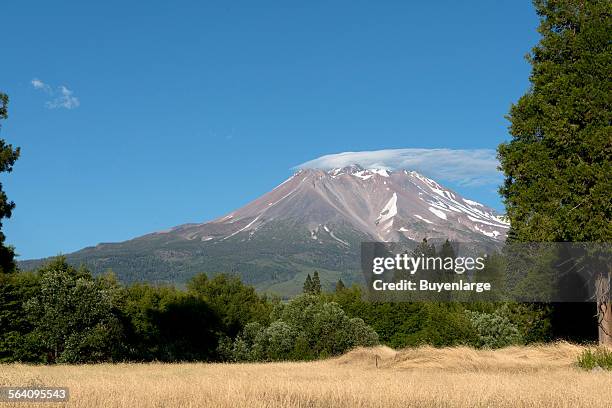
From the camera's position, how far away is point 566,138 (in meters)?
27.3

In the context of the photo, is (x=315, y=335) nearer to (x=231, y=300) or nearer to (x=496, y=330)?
(x=496, y=330)

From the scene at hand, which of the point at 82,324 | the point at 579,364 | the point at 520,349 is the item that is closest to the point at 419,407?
the point at 579,364

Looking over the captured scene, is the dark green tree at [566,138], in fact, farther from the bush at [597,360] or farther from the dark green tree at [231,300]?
the dark green tree at [231,300]

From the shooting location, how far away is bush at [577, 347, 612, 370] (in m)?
21.0

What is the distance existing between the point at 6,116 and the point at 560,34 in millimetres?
31219

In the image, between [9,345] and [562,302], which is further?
[9,345]

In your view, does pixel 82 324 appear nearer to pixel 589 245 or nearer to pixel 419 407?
pixel 589 245

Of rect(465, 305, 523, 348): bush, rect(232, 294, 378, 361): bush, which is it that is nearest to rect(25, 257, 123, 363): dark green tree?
rect(232, 294, 378, 361): bush

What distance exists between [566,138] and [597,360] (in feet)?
31.4

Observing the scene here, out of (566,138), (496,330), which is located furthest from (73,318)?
(496,330)

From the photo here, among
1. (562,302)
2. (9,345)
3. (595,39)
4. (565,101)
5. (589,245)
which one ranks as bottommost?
(9,345)

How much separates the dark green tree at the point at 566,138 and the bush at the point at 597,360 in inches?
211

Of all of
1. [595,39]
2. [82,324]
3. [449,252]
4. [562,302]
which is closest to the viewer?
[595,39]

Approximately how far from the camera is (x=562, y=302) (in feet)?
108
